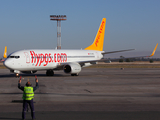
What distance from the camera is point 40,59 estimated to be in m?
34.7

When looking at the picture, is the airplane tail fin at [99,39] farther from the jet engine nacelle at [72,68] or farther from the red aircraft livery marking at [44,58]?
the jet engine nacelle at [72,68]

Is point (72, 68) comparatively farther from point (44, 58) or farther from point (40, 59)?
point (40, 59)

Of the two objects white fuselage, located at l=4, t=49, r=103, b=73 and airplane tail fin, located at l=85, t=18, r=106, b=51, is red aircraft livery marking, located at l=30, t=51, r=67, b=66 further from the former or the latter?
airplane tail fin, located at l=85, t=18, r=106, b=51

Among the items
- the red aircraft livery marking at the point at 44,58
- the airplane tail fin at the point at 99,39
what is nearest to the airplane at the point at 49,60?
the red aircraft livery marking at the point at 44,58

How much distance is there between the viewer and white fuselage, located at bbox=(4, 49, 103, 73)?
32438mm

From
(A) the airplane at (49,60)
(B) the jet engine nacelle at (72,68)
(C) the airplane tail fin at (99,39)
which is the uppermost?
(C) the airplane tail fin at (99,39)

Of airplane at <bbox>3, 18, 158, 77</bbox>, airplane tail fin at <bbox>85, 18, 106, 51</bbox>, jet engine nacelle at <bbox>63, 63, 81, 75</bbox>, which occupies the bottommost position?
jet engine nacelle at <bbox>63, 63, 81, 75</bbox>

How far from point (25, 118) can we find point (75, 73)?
2618 centimetres

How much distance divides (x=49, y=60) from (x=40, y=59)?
1601mm

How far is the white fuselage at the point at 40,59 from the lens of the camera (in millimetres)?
32438

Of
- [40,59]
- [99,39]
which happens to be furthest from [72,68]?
[99,39]

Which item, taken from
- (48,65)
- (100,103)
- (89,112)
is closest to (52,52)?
(48,65)

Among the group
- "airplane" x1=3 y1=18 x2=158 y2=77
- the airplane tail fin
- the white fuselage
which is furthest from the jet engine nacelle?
the airplane tail fin

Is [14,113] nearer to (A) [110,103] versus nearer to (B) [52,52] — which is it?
(A) [110,103]
